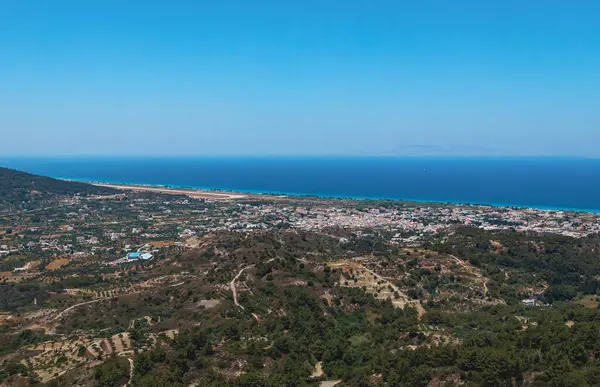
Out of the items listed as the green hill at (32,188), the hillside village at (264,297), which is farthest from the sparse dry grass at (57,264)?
the green hill at (32,188)

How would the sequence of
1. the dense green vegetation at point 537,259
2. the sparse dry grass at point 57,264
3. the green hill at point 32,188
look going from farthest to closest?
1. the green hill at point 32,188
2. the sparse dry grass at point 57,264
3. the dense green vegetation at point 537,259

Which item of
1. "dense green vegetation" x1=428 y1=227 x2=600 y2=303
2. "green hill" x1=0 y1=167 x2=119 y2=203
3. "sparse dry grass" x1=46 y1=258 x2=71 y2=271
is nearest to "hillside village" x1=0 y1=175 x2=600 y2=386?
"dense green vegetation" x1=428 y1=227 x2=600 y2=303

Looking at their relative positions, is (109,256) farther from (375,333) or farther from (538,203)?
(538,203)

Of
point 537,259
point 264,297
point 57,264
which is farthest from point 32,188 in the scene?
point 537,259

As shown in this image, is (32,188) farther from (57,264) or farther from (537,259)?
(537,259)

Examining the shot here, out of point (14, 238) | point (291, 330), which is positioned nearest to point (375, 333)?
point (291, 330)

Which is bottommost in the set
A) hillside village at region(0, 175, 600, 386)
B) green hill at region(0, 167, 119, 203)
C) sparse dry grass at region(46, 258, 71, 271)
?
sparse dry grass at region(46, 258, 71, 271)

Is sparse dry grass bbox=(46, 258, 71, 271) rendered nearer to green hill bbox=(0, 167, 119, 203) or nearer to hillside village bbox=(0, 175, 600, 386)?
hillside village bbox=(0, 175, 600, 386)

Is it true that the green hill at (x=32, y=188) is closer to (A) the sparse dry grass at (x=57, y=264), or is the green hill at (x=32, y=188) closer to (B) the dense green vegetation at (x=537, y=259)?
(A) the sparse dry grass at (x=57, y=264)
